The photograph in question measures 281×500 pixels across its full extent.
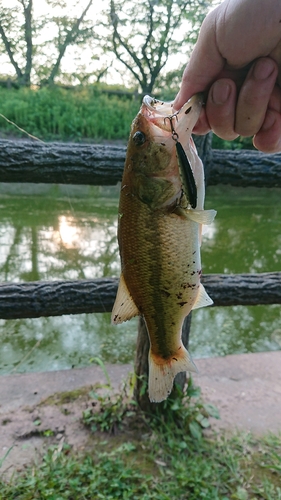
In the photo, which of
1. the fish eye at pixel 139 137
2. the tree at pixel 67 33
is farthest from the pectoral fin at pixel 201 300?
the tree at pixel 67 33

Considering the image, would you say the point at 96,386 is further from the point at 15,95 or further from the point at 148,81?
the point at 148,81

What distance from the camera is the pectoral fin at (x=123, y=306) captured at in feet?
3.05

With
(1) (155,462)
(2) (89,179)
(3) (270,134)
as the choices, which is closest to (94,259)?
(2) (89,179)

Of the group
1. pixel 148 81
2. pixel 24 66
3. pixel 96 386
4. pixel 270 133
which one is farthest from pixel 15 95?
pixel 270 133

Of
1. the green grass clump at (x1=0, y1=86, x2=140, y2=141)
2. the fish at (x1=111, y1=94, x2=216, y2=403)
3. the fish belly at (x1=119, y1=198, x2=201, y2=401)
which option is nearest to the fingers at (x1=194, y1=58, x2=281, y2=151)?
the fish at (x1=111, y1=94, x2=216, y2=403)

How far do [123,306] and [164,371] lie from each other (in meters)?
0.19

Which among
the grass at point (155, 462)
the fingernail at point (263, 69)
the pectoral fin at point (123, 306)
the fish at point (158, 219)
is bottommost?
the grass at point (155, 462)

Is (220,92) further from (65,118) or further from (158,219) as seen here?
(65,118)

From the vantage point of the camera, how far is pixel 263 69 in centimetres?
96

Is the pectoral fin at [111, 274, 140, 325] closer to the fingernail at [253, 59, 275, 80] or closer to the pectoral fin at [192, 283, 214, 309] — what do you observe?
Result: the pectoral fin at [192, 283, 214, 309]

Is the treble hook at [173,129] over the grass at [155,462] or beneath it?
over

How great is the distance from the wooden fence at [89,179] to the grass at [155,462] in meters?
0.59

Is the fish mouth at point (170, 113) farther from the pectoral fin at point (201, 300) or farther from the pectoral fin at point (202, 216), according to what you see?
the pectoral fin at point (201, 300)

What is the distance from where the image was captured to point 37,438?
203 cm
